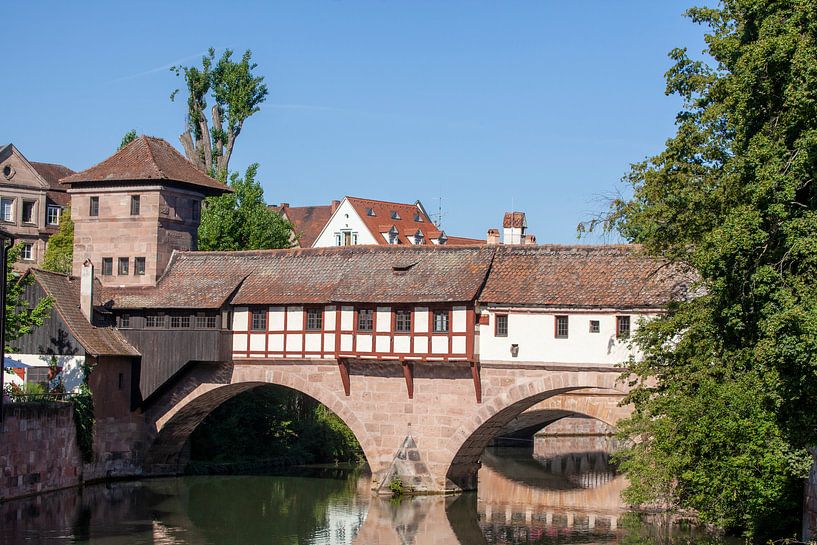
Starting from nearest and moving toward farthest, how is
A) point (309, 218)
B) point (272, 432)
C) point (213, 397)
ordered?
1. point (213, 397)
2. point (272, 432)
3. point (309, 218)

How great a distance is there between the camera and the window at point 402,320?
31219mm

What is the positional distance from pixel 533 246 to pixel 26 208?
114 ft

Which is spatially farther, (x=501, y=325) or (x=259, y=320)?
(x=259, y=320)

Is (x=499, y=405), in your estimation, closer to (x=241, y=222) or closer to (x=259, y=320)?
(x=259, y=320)

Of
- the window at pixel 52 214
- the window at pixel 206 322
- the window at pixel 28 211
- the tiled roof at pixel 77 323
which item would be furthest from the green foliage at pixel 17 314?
the window at pixel 52 214

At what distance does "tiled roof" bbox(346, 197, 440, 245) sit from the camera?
204 feet

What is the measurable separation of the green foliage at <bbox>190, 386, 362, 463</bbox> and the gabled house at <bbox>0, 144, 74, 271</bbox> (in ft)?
71.8

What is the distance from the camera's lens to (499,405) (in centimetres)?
3019

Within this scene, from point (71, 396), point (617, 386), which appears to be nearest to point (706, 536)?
point (617, 386)

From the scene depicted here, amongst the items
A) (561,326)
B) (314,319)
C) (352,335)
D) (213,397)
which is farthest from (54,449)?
(561,326)

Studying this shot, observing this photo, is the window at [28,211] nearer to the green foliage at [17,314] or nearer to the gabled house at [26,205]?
the gabled house at [26,205]

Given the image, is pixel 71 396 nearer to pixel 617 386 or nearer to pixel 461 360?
pixel 461 360

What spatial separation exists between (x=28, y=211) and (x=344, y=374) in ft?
104

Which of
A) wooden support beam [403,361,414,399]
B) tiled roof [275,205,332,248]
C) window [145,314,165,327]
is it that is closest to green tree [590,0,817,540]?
wooden support beam [403,361,414,399]
